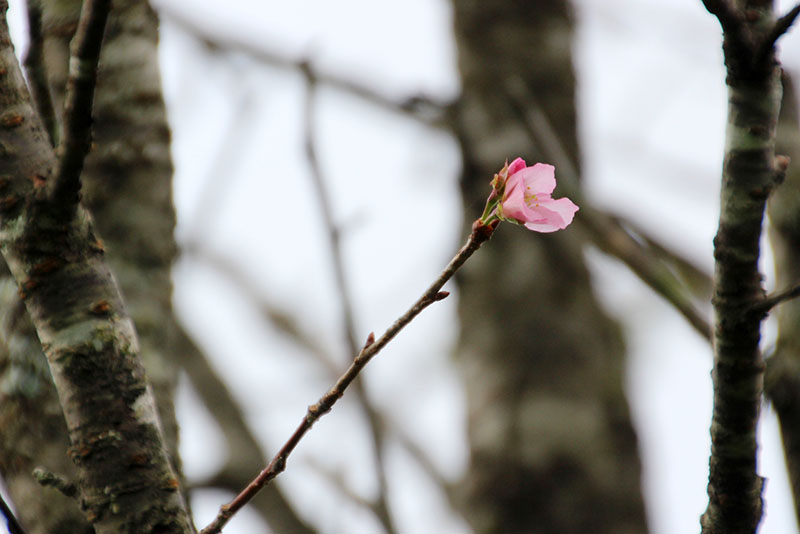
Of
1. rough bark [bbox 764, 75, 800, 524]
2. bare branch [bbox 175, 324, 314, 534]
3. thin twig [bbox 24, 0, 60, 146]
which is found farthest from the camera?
bare branch [bbox 175, 324, 314, 534]

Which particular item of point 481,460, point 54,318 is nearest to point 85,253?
point 54,318

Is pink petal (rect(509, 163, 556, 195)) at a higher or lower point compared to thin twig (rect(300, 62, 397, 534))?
A: higher

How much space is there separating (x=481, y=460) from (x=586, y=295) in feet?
2.61

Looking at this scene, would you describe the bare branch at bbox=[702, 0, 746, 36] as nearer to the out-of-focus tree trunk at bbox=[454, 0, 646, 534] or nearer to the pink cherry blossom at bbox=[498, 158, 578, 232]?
the pink cherry blossom at bbox=[498, 158, 578, 232]

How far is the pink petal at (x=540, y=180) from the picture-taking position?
1103 mm

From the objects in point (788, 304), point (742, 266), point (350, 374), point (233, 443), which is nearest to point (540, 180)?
point (742, 266)

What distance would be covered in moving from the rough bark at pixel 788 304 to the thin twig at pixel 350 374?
0.89 m

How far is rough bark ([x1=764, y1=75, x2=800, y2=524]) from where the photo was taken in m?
1.56

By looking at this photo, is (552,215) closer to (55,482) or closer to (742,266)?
(742,266)

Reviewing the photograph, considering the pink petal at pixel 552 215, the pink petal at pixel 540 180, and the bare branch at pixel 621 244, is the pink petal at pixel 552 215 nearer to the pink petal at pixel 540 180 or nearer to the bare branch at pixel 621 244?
the pink petal at pixel 540 180

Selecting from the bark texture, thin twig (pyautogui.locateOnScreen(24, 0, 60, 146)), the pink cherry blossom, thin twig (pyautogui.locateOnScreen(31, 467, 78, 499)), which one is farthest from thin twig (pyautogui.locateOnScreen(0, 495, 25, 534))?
the bark texture

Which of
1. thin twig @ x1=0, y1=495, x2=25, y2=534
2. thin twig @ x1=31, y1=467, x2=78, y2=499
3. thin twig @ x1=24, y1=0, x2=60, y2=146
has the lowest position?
thin twig @ x1=0, y1=495, x2=25, y2=534

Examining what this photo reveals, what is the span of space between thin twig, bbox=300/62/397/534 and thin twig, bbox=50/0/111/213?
0.74 meters

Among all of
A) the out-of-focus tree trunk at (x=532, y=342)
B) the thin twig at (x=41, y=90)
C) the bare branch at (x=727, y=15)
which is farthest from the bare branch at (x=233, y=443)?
the bare branch at (x=727, y=15)
